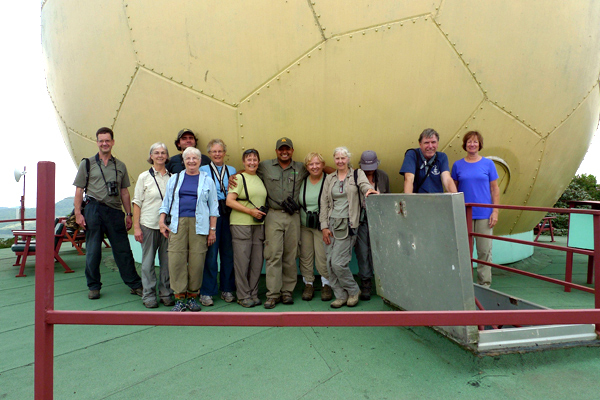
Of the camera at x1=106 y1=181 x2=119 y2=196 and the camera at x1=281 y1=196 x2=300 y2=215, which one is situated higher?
the camera at x1=106 y1=181 x2=119 y2=196

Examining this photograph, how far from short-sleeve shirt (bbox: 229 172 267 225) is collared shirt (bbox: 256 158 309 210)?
0.09 metres

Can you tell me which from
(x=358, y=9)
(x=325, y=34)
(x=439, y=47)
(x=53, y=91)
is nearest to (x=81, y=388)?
(x=325, y=34)

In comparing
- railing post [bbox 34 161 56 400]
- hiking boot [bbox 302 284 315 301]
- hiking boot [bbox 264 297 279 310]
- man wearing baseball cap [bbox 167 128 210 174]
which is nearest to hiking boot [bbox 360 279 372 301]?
hiking boot [bbox 302 284 315 301]

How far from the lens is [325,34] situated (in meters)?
3.02

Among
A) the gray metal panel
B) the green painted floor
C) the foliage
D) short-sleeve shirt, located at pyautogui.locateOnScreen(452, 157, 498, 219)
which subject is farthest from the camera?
the foliage

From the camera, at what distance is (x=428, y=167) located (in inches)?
121

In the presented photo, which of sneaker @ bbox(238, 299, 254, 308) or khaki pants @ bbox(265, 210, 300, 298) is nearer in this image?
sneaker @ bbox(238, 299, 254, 308)

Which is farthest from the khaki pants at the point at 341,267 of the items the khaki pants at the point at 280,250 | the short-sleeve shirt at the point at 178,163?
the short-sleeve shirt at the point at 178,163

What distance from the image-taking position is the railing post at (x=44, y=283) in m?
1.30

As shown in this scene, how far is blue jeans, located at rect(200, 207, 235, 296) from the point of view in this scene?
329 centimetres

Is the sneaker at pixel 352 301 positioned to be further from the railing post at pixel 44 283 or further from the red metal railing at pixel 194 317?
the railing post at pixel 44 283

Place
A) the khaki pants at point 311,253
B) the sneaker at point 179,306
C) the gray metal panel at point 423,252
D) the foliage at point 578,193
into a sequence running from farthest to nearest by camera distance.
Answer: the foliage at point 578,193 → the khaki pants at point 311,253 → the sneaker at point 179,306 → the gray metal panel at point 423,252

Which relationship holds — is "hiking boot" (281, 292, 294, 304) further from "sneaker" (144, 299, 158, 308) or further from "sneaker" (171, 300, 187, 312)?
"sneaker" (144, 299, 158, 308)

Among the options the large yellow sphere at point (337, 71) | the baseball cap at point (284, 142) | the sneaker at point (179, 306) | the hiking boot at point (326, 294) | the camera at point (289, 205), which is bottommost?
the sneaker at point (179, 306)
